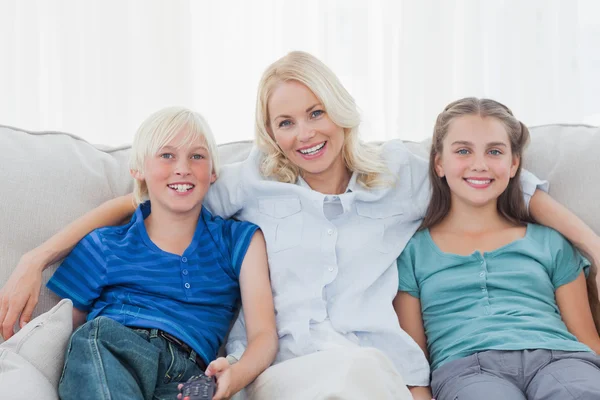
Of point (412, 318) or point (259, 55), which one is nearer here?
point (412, 318)

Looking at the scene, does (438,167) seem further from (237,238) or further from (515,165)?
(237,238)

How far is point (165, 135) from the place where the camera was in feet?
5.37

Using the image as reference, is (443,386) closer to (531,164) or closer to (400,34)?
(531,164)

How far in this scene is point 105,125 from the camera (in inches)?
101

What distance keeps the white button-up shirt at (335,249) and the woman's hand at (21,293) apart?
0.43m

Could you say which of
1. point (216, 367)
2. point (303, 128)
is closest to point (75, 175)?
point (303, 128)

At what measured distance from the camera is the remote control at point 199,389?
1.22 m

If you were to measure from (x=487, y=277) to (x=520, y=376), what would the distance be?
9.9 inches

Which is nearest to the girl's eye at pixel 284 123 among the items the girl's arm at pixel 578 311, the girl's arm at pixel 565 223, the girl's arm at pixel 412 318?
the girl's arm at pixel 412 318

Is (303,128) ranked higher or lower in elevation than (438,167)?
higher

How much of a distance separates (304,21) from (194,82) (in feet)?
1.47

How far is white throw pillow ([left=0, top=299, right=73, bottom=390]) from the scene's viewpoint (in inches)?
50.4

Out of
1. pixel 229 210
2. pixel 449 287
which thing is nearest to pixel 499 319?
pixel 449 287

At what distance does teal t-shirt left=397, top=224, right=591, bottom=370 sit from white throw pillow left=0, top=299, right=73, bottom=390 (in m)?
0.78
